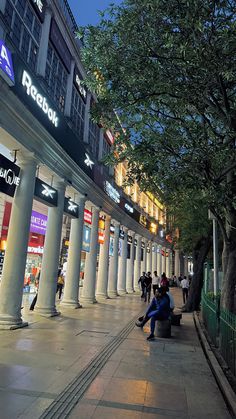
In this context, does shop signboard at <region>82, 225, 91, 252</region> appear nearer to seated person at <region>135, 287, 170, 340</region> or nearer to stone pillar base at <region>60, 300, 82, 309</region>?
stone pillar base at <region>60, 300, 82, 309</region>

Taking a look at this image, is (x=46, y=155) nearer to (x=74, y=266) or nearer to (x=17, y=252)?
(x=17, y=252)

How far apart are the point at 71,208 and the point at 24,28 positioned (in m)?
6.71

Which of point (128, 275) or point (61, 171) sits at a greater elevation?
point (61, 171)

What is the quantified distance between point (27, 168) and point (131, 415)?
7527 mm

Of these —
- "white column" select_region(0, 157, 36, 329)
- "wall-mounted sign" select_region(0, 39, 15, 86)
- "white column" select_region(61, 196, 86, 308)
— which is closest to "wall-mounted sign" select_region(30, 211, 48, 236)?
"white column" select_region(61, 196, 86, 308)

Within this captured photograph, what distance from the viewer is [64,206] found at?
42.4 feet

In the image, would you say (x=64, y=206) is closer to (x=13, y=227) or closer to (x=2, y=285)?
(x=13, y=227)

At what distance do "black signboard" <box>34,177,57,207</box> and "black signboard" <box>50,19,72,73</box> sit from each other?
5.44 meters

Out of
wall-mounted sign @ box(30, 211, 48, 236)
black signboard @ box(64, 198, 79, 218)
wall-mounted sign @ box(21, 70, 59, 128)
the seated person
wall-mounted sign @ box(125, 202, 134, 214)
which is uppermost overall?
wall-mounted sign @ box(125, 202, 134, 214)

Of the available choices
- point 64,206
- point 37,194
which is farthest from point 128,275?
point 37,194

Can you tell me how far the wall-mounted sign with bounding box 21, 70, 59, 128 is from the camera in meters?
8.91

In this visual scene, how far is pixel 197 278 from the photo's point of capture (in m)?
17.2

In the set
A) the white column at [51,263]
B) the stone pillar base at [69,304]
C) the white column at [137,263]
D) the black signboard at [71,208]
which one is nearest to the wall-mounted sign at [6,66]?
the white column at [51,263]

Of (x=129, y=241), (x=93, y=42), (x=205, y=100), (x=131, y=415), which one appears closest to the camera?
(x=131, y=415)
